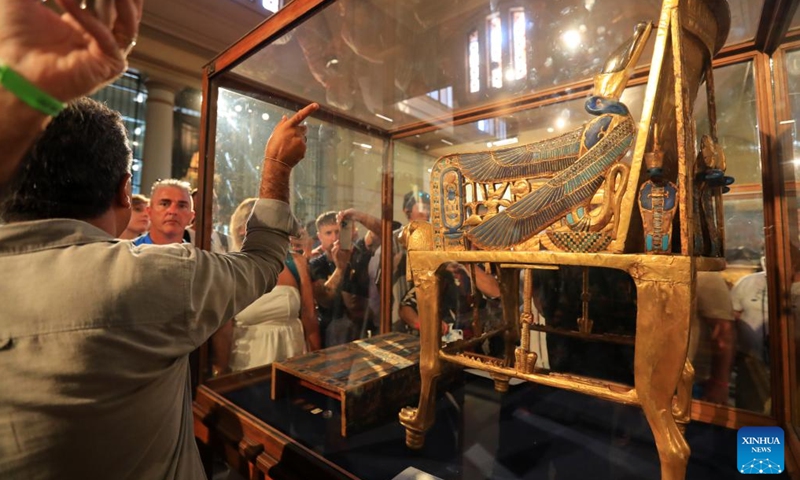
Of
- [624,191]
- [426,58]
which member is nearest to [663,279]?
[624,191]

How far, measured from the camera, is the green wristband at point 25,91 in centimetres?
43

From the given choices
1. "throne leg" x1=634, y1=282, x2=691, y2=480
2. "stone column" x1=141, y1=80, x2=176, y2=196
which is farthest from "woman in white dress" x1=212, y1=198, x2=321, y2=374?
"stone column" x1=141, y1=80, x2=176, y2=196

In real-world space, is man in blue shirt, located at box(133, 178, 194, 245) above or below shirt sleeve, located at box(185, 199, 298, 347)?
above

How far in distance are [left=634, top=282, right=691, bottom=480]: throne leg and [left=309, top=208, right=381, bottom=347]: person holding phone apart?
1.60m

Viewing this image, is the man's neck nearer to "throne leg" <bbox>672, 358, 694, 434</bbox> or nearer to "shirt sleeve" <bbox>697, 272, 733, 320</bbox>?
"throne leg" <bbox>672, 358, 694, 434</bbox>

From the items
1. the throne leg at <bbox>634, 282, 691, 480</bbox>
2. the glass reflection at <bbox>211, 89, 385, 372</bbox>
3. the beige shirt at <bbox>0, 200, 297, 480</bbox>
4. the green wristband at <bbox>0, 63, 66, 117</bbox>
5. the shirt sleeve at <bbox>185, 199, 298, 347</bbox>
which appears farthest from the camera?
the glass reflection at <bbox>211, 89, 385, 372</bbox>

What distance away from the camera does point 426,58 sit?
2.22m

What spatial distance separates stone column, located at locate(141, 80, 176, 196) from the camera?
433cm

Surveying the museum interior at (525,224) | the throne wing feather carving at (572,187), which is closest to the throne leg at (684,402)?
the museum interior at (525,224)

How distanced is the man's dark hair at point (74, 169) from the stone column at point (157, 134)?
414cm

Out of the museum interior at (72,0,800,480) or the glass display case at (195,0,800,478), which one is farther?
the glass display case at (195,0,800,478)

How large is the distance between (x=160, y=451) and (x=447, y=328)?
5.32 ft

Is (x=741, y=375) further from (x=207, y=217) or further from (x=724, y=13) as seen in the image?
(x=207, y=217)

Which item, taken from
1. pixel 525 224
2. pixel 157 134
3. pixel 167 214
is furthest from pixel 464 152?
pixel 157 134
